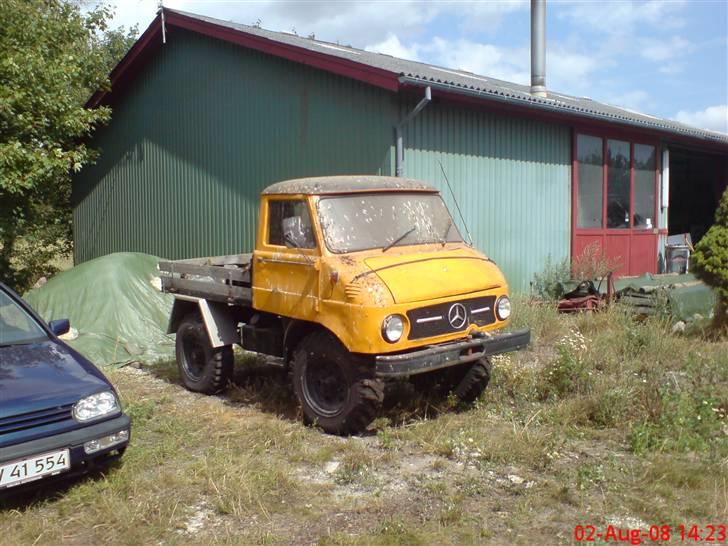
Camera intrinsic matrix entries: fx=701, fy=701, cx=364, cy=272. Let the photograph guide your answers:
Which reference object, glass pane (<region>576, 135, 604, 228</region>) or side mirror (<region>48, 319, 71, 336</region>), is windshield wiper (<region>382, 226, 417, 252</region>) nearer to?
side mirror (<region>48, 319, 71, 336</region>)

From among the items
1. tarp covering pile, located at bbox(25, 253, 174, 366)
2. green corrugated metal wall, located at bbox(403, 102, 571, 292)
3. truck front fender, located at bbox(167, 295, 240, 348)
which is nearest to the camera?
truck front fender, located at bbox(167, 295, 240, 348)

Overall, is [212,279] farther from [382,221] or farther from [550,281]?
[550,281]

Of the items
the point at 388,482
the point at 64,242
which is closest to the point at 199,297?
the point at 388,482

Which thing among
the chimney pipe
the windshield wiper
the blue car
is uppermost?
the chimney pipe

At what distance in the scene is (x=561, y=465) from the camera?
16.1ft

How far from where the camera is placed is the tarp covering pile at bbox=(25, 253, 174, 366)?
905 cm

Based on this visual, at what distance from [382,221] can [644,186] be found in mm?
9497

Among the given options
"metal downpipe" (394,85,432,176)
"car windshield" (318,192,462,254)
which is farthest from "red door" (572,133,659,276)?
"car windshield" (318,192,462,254)

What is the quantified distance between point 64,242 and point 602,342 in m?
14.8

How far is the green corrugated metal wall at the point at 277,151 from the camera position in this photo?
999 centimetres

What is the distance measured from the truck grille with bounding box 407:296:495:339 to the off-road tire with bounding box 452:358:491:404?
491mm

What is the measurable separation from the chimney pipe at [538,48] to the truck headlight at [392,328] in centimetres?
1001

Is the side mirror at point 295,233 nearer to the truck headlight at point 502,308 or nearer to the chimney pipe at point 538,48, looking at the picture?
the truck headlight at point 502,308

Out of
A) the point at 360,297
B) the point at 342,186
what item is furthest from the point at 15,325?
the point at 342,186
